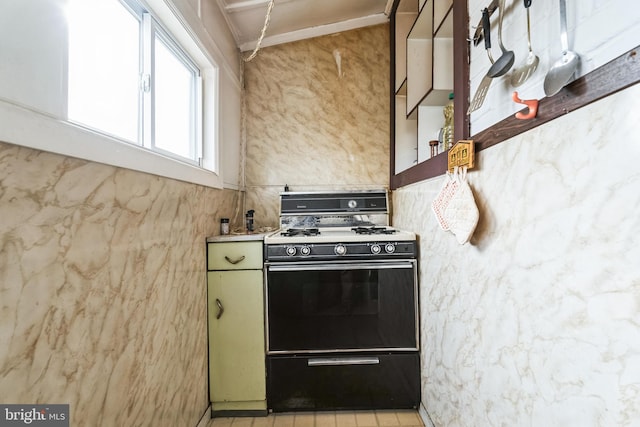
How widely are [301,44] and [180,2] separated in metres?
1.32

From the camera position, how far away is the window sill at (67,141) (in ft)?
2.04

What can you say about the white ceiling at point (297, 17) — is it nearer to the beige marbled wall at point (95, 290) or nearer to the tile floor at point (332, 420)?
the beige marbled wall at point (95, 290)

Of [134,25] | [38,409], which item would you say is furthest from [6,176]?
[134,25]

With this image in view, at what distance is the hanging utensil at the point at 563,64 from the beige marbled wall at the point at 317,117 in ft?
5.99

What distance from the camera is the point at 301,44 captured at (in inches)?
96.9

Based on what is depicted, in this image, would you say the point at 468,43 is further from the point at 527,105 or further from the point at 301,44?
the point at 301,44

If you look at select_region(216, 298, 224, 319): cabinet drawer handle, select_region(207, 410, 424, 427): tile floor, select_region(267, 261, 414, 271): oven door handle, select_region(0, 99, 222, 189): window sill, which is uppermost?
select_region(0, 99, 222, 189): window sill

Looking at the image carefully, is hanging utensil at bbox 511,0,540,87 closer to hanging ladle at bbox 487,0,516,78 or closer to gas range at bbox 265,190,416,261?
hanging ladle at bbox 487,0,516,78

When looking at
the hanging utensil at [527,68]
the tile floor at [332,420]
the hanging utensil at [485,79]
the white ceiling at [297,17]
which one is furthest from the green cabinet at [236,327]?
the white ceiling at [297,17]

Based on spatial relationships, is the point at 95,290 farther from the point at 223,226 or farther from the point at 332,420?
the point at 332,420

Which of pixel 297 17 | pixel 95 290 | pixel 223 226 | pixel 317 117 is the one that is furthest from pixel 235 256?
pixel 297 17

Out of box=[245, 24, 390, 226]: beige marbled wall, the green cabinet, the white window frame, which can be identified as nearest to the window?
the white window frame

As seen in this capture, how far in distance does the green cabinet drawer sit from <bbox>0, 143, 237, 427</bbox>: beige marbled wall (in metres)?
0.22

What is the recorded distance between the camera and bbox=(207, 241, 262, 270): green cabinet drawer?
1.69 metres
